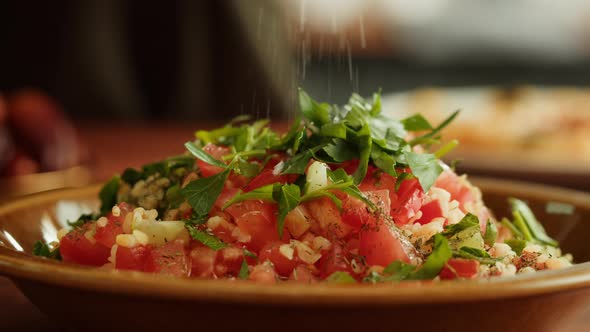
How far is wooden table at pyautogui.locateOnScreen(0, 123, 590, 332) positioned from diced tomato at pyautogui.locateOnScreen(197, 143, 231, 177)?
372 mm

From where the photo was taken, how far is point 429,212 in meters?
1.25

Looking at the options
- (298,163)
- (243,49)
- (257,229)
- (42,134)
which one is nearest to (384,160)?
(298,163)

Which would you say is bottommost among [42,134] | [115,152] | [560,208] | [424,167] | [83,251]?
[115,152]

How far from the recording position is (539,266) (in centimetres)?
120

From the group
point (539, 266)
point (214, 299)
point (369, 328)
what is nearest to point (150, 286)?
point (214, 299)

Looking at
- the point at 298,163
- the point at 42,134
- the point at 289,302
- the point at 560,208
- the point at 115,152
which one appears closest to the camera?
the point at 289,302

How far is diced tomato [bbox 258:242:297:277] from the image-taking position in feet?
3.51

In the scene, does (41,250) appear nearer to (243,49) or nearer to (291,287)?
(291,287)

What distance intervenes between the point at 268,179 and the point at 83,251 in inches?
12.2

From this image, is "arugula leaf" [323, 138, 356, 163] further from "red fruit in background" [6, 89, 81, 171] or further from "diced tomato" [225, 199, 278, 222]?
"red fruit in background" [6, 89, 81, 171]

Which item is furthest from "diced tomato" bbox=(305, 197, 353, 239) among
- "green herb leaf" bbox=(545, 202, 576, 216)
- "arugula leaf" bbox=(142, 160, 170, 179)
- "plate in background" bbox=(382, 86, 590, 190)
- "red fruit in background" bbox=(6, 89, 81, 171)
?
"red fruit in background" bbox=(6, 89, 81, 171)

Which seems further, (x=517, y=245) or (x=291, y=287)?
(x=517, y=245)

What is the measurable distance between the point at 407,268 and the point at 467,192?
1.34 feet

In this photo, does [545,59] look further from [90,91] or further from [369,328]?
[369,328]
